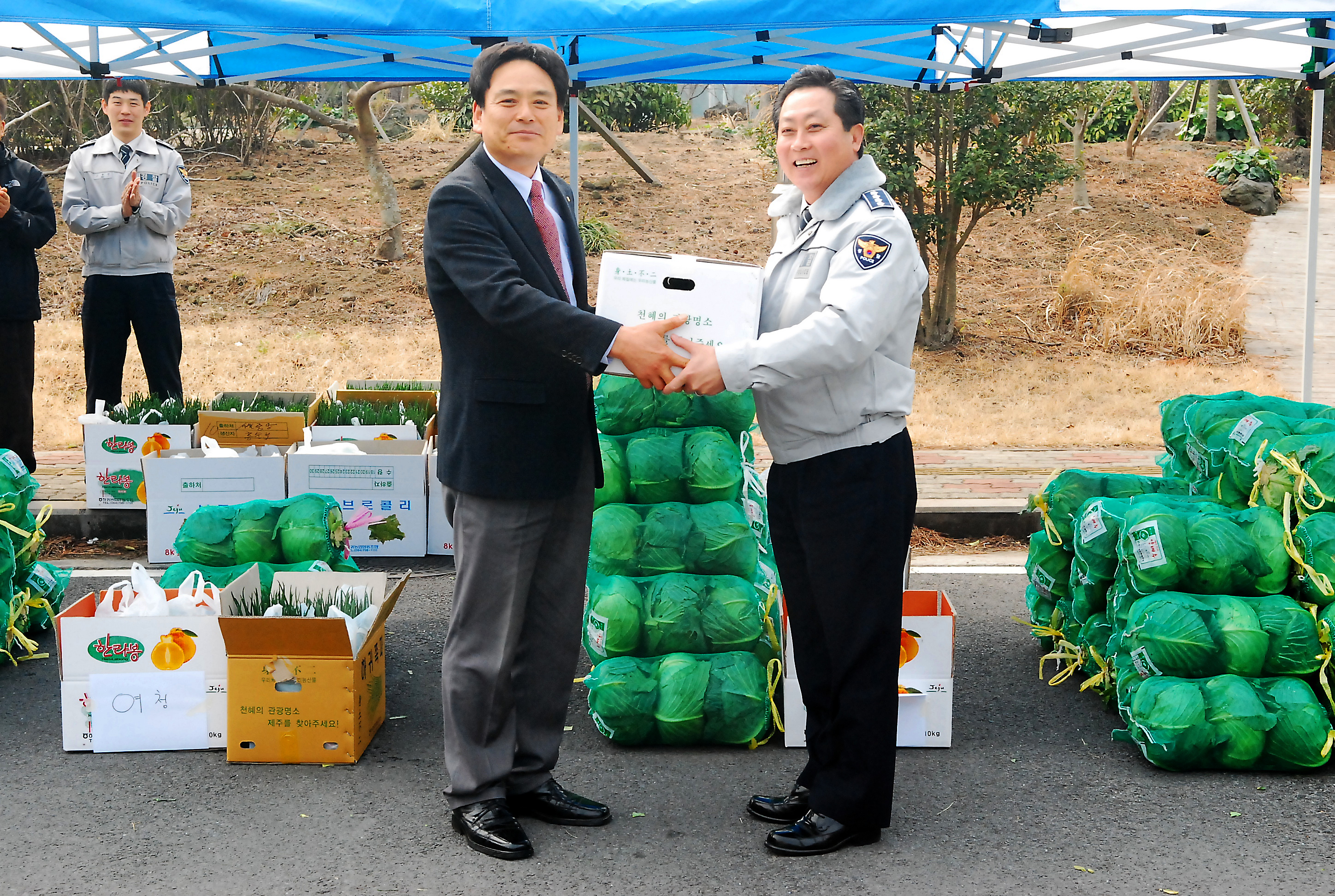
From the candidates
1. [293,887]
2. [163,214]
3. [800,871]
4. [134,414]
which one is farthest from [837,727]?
[163,214]

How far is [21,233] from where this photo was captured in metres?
6.31

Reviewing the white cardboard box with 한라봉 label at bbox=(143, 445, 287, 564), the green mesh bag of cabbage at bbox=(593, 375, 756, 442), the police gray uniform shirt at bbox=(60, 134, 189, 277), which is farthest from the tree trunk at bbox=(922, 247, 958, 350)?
the green mesh bag of cabbage at bbox=(593, 375, 756, 442)

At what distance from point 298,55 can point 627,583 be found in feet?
15.8

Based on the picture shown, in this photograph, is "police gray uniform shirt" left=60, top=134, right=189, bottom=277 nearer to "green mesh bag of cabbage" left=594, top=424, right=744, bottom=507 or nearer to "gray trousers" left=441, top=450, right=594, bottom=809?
"green mesh bag of cabbage" left=594, top=424, right=744, bottom=507

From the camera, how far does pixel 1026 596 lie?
16.1ft

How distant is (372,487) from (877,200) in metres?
3.52

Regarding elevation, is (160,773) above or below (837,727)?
below

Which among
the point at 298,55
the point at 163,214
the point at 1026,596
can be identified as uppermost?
the point at 298,55

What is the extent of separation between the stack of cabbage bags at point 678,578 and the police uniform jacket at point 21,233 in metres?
3.86

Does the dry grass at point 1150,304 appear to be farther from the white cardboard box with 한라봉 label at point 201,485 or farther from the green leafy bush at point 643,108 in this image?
the white cardboard box with 한라봉 label at point 201,485

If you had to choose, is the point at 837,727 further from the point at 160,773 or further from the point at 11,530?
the point at 11,530

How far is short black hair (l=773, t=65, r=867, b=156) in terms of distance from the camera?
3.02 m

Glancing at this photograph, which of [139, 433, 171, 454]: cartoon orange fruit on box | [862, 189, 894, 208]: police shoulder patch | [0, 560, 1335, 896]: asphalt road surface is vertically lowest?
[0, 560, 1335, 896]: asphalt road surface

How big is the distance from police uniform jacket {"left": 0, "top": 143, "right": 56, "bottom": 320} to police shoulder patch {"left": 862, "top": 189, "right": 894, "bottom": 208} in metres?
4.88
